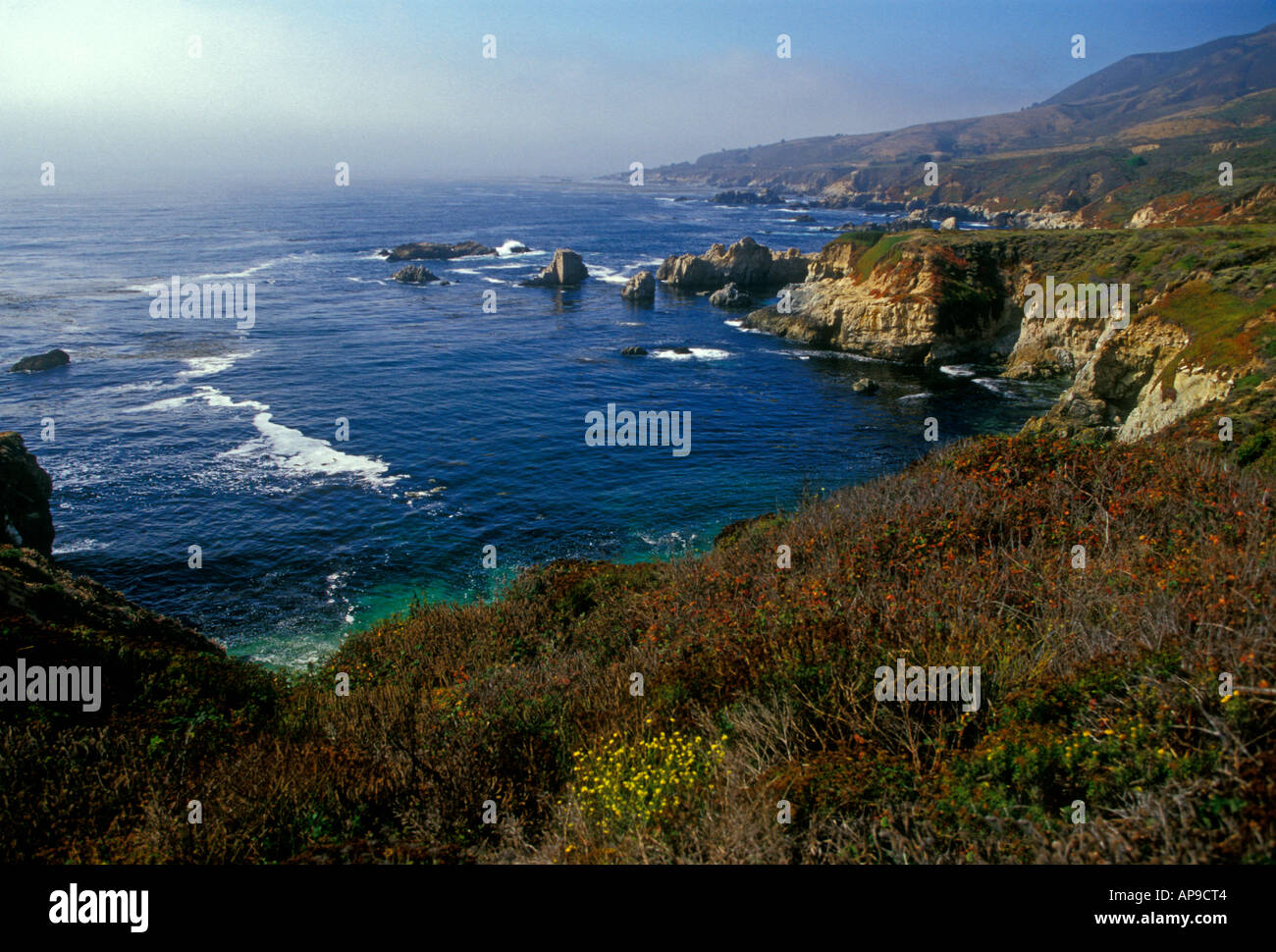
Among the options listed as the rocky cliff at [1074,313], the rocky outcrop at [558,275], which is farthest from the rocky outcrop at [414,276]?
the rocky cliff at [1074,313]

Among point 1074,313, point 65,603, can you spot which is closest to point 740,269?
point 1074,313

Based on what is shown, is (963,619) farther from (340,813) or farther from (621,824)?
(340,813)

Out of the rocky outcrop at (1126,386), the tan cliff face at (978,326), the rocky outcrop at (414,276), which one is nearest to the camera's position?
the rocky outcrop at (1126,386)

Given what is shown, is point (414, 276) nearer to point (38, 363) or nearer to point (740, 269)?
point (740, 269)

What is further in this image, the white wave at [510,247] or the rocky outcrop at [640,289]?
the white wave at [510,247]

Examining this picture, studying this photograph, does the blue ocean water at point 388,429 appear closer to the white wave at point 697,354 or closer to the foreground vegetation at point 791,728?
the white wave at point 697,354

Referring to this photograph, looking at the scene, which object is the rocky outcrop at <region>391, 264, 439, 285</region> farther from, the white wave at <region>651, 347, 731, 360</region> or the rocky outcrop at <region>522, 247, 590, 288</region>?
the white wave at <region>651, 347, 731, 360</region>

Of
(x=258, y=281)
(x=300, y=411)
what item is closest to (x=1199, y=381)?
(x=300, y=411)
